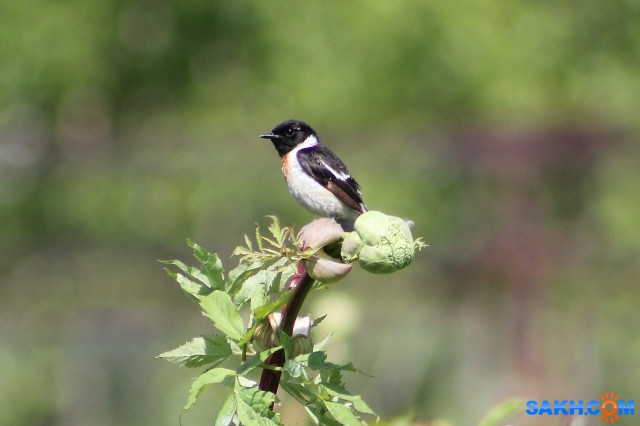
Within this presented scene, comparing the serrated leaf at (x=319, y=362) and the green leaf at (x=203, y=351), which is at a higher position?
the serrated leaf at (x=319, y=362)

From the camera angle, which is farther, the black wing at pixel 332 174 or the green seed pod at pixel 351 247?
the black wing at pixel 332 174

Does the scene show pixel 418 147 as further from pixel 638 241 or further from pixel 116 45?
pixel 116 45

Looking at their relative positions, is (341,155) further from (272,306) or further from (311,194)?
(272,306)

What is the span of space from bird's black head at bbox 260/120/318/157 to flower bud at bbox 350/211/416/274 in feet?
6.74

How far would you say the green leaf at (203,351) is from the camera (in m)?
1.27

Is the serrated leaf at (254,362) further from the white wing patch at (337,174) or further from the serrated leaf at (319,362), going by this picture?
the white wing patch at (337,174)

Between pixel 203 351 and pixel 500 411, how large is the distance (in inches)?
13.7

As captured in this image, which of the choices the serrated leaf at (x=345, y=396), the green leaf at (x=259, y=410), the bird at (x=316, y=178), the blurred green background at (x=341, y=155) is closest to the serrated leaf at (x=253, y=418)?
the green leaf at (x=259, y=410)

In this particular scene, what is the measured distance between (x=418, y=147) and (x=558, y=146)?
1.51 m

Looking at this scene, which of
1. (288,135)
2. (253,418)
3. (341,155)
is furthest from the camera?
(341,155)

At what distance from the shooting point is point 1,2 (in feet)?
40.7

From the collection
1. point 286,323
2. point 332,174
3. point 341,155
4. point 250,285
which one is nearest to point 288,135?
point 332,174

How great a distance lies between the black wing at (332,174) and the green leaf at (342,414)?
1443 mm

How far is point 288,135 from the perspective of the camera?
132 inches
